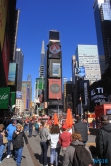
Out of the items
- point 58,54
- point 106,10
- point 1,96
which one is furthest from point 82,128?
point 106,10

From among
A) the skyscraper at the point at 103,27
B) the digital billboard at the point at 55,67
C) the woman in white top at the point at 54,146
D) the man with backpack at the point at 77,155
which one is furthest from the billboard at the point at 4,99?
the skyscraper at the point at 103,27

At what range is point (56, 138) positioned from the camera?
7449mm

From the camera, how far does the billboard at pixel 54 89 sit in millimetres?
106131

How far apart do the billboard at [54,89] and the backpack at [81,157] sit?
10179 cm

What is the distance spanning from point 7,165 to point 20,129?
1621 mm

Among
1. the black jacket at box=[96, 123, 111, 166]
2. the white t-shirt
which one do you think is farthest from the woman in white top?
the black jacket at box=[96, 123, 111, 166]

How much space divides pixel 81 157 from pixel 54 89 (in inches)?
4078

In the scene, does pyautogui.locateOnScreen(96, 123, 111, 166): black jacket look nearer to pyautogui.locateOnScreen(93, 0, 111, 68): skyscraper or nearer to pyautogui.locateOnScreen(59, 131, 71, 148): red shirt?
pyautogui.locateOnScreen(59, 131, 71, 148): red shirt

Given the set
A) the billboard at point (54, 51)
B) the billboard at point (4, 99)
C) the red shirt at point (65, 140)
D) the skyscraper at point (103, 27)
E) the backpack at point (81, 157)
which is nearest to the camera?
the backpack at point (81, 157)

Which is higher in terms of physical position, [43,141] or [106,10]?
[106,10]

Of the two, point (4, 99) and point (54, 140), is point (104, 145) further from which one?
point (4, 99)

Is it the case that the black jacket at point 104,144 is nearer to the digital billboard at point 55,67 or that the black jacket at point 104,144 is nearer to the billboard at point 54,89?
the billboard at point 54,89

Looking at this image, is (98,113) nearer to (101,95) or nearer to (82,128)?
(82,128)

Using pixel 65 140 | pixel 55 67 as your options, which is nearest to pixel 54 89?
pixel 55 67
